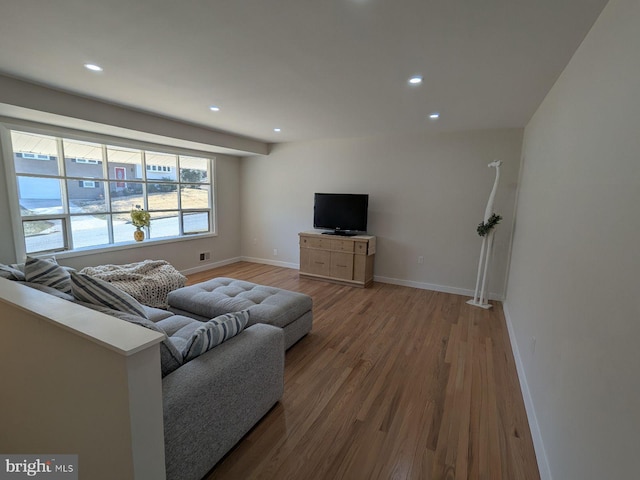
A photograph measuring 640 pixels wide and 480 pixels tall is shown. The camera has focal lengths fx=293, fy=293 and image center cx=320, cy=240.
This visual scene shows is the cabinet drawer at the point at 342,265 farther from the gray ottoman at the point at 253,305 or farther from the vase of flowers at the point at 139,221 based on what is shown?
the vase of flowers at the point at 139,221

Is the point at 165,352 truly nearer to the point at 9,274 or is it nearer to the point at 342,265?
the point at 9,274

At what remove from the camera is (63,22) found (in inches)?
70.6

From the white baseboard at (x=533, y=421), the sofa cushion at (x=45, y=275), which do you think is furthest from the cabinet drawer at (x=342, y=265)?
the sofa cushion at (x=45, y=275)

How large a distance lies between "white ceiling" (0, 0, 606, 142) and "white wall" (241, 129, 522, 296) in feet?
3.33

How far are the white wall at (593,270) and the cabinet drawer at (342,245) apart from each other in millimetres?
2873

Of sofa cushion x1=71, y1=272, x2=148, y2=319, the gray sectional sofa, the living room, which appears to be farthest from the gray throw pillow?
the living room

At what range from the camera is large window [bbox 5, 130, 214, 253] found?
141 inches

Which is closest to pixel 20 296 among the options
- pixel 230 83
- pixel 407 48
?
pixel 230 83

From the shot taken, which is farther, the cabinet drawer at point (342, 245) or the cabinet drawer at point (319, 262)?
the cabinet drawer at point (319, 262)

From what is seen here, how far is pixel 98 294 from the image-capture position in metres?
1.67

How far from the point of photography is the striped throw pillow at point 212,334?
1599mm

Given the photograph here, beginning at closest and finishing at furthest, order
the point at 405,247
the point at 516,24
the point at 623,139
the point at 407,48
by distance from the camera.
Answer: the point at 623,139, the point at 516,24, the point at 407,48, the point at 405,247

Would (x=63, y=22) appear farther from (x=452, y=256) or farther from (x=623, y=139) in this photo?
(x=452, y=256)

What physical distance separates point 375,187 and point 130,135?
377 centimetres
